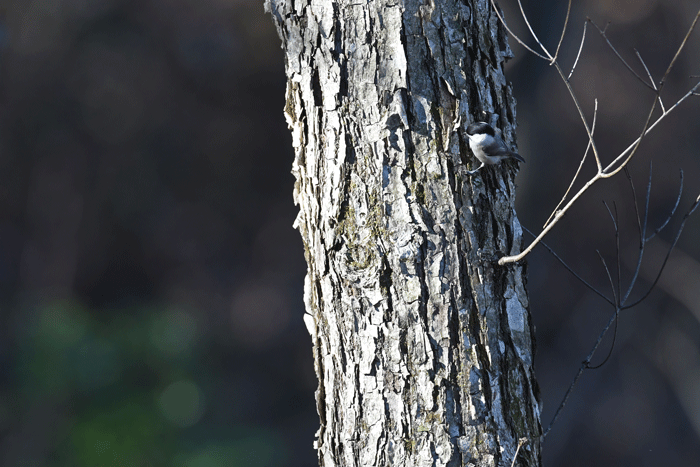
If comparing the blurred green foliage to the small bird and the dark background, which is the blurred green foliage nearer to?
the dark background

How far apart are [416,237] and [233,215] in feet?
12.5

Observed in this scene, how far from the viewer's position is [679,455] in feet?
14.4

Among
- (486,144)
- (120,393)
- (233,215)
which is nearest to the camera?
(486,144)

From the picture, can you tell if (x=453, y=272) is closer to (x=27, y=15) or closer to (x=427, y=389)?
(x=427, y=389)

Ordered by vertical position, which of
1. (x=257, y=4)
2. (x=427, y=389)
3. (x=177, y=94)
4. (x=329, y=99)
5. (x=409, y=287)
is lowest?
(x=427, y=389)

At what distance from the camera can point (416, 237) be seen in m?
0.87

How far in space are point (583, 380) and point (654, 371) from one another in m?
0.59

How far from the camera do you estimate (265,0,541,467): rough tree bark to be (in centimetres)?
87

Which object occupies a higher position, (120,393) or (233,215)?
(233,215)

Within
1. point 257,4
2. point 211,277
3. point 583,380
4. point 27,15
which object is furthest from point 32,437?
point 583,380

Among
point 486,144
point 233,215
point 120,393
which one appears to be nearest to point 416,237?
point 486,144

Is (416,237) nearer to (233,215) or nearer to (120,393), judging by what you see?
(120,393)

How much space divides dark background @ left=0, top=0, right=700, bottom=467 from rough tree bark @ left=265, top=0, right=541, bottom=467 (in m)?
3.19

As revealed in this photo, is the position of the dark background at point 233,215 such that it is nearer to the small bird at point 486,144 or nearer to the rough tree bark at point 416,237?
the rough tree bark at point 416,237
